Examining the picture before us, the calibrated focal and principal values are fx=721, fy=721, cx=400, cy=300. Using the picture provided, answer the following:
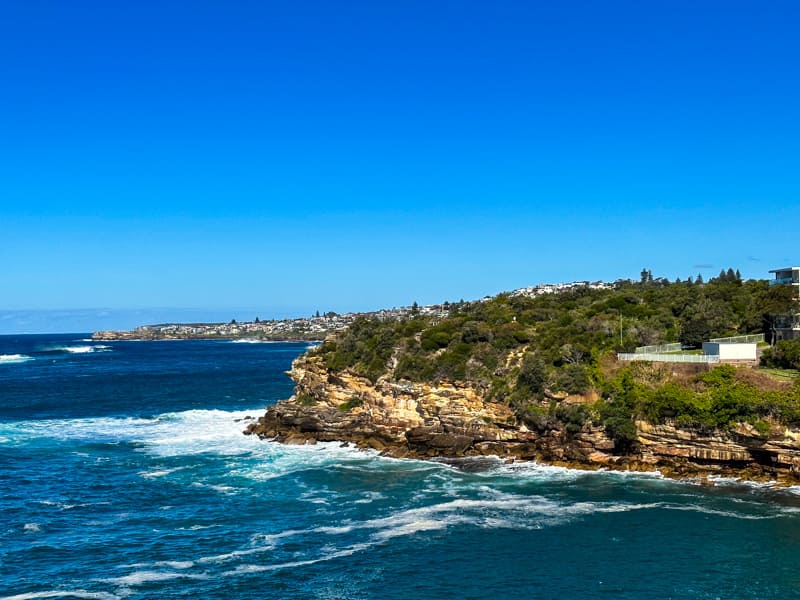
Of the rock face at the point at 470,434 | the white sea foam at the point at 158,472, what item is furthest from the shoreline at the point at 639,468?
the white sea foam at the point at 158,472

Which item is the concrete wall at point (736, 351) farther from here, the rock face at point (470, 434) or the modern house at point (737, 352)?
the rock face at point (470, 434)

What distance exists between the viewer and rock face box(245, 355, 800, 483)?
41844 millimetres

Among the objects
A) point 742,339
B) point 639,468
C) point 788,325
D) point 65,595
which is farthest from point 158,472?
point 788,325

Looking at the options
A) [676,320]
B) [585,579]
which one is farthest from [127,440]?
[676,320]

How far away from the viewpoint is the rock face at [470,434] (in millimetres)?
41844

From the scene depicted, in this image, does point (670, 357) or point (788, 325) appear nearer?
point (670, 357)

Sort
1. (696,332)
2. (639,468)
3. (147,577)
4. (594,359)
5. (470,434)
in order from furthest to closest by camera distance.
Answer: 1. (696,332)
2. (594,359)
3. (470,434)
4. (639,468)
5. (147,577)

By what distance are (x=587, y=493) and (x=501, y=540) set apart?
9114 millimetres

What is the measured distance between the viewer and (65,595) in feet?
89.6

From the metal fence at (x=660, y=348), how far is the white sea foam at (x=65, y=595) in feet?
130

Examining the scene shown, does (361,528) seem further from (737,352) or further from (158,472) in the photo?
(737,352)

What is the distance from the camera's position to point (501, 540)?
32500mm

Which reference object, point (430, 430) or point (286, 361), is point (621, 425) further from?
point (286, 361)

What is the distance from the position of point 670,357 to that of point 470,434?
14877 millimetres
